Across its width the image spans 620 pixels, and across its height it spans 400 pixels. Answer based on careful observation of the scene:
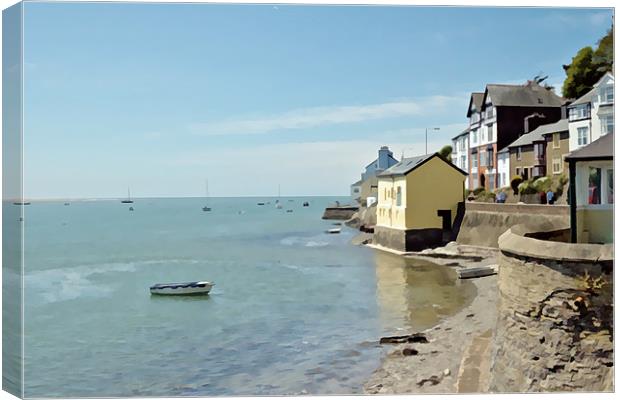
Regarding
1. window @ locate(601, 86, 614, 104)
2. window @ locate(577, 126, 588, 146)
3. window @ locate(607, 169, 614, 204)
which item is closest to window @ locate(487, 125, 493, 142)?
window @ locate(577, 126, 588, 146)

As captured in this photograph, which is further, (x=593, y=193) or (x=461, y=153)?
(x=461, y=153)

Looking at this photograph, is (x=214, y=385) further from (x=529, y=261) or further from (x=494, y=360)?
(x=529, y=261)

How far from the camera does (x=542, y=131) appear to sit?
12.7m

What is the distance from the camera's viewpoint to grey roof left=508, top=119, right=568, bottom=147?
490 inches

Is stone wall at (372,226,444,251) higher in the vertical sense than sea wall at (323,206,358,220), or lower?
lower

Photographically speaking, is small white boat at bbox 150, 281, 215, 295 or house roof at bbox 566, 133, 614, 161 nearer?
house roof at bbox 566, 133, 614, 161

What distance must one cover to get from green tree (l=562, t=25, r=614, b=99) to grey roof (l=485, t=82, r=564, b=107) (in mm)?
433

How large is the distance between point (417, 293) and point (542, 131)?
4.69m

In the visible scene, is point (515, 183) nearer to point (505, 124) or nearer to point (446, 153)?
→ point (505, 124)

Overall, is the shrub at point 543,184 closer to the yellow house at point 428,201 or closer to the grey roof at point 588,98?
the yellow house at point 428,201

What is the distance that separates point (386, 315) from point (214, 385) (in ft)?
12.8

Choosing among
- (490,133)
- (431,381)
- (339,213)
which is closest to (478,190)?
(490,133)

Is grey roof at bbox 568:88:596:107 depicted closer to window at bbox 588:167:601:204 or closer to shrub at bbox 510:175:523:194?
shrub at bbox 510:175:523:194

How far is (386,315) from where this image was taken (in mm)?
9664
